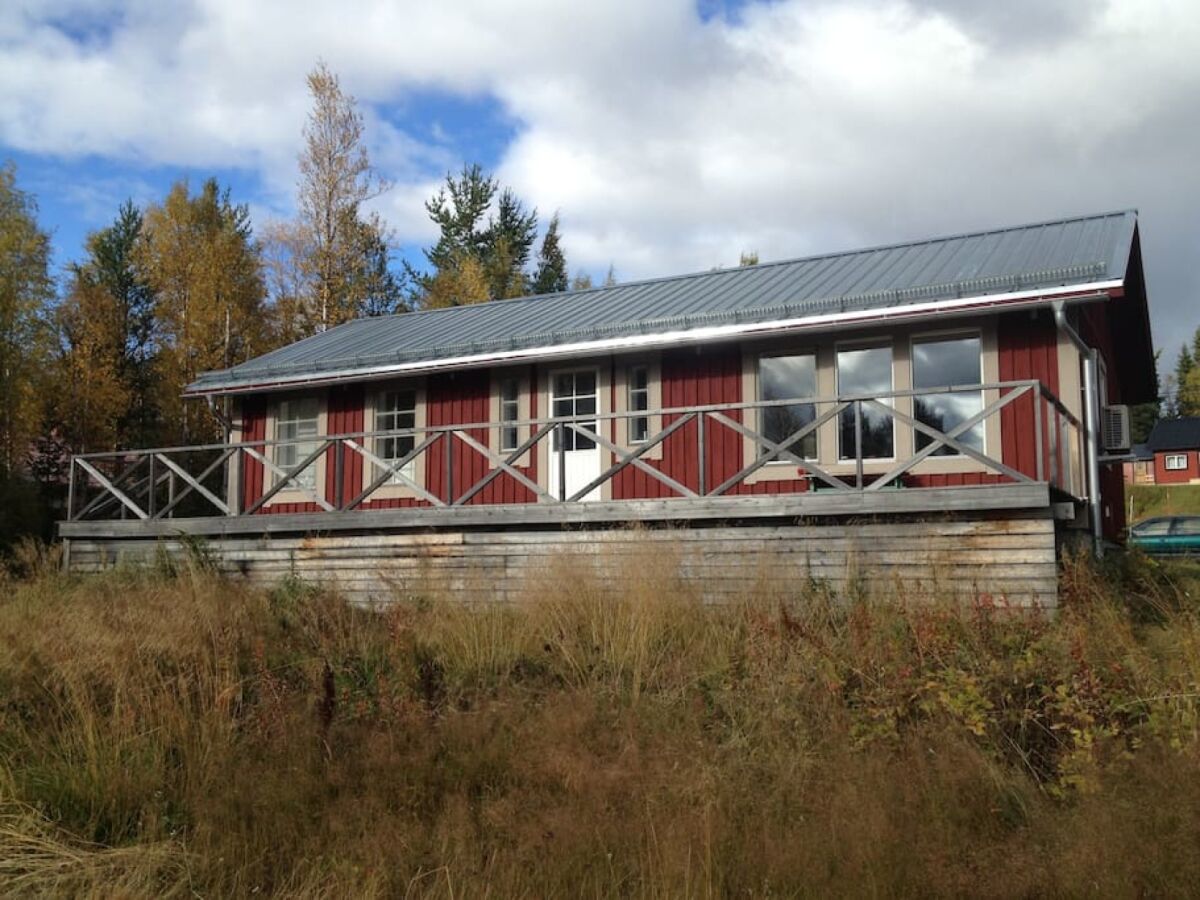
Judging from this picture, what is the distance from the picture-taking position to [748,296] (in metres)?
12.6

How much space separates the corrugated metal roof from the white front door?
74cm

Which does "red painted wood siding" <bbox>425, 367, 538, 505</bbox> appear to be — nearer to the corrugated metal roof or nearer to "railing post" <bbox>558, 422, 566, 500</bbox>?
the corrugated metal roof

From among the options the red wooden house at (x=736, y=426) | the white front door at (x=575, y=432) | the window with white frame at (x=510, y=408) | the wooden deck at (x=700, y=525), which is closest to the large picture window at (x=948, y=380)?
the red wooden house at (x=736, y=426)

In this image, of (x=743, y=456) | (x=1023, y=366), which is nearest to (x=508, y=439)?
(x=743, y=456)

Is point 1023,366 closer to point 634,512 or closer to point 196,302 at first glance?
point 634,512

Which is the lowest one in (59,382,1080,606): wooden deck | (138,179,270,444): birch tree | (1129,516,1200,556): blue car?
(1129,516,1200,556): blue car

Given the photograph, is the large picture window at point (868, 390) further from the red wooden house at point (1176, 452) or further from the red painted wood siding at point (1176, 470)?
the red painted wood siding at point (1176, 470)

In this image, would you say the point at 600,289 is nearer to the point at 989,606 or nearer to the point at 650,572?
the point at 650,572

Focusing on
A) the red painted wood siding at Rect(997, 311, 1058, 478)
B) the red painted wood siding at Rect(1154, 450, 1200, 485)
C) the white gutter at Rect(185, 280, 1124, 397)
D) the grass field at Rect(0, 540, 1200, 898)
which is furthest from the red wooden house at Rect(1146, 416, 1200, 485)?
the grass field at Rect(0, 540, 1200, 898)

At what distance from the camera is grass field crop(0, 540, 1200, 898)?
4.11 m

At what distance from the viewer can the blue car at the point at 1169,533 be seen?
19.2m

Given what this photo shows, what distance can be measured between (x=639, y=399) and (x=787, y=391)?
79.1 inches

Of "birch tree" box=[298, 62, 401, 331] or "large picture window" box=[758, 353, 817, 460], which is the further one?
"birch tree" box=[298, 62, 401, 331]

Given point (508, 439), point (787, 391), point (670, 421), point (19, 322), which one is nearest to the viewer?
point (787, 391)
